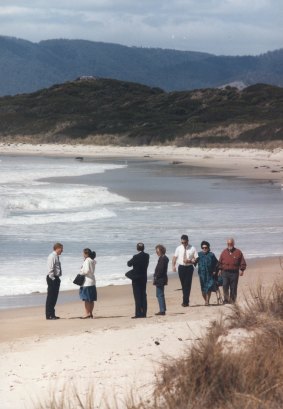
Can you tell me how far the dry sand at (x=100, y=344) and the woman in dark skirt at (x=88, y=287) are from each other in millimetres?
176

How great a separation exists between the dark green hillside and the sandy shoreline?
3413mm

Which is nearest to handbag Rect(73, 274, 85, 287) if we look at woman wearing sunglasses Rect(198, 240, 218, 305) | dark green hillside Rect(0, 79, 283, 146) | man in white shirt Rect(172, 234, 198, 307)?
man in white shirt Rect(172, 234, 198, 307)

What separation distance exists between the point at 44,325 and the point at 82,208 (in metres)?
17.3

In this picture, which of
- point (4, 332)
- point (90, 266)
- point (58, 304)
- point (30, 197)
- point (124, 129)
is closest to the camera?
point (4, 332)

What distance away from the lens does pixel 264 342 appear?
719 cm

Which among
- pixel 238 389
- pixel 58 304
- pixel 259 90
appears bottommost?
pixel 58 304

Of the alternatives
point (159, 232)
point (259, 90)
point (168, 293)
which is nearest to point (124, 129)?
point (259, 90)

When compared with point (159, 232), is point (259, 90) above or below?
above

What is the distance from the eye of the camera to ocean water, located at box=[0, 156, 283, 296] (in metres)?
17.2

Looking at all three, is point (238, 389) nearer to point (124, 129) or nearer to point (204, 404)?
point (204, 404)

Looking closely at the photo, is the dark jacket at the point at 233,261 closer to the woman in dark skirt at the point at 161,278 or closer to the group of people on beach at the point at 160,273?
the group of people on beach at the point at 160,273

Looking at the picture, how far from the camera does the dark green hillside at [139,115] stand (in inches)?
3455

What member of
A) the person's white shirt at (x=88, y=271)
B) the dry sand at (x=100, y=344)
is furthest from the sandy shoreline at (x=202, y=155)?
the person's white shirt at (x=88, y=271)

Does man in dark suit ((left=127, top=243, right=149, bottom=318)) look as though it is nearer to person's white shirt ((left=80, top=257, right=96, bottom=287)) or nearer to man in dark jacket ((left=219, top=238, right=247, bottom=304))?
person's white shirt ((left=80, top=257, right=96, bottom=287))
